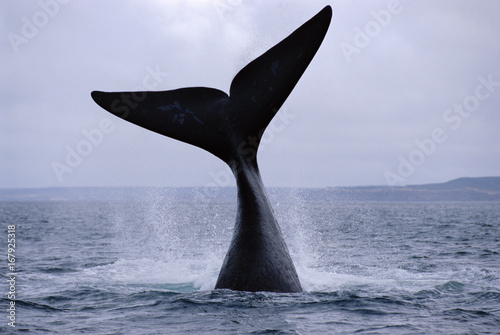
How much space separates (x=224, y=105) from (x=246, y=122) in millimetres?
415

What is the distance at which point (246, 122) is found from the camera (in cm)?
845

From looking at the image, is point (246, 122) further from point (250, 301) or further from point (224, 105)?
point (250, 301)

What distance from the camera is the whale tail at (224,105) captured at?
8.16m

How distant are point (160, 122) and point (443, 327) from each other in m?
4.42

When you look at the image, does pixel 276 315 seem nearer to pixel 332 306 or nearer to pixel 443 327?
pixel 332 306

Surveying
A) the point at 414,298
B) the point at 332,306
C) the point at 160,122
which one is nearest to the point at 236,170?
the point at 160,122

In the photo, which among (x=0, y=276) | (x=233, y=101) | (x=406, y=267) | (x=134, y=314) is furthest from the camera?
(x=406, y=267)

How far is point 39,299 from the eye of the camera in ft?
30.2

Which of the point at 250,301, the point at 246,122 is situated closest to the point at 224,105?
the point at 246,122

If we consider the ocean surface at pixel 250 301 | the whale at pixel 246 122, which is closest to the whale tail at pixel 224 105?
the whale at pixel 246 122

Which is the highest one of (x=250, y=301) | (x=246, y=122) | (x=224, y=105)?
(x=224, y=105)

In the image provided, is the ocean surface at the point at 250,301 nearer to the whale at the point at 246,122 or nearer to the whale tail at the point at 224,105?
the whale at the point at 246,122

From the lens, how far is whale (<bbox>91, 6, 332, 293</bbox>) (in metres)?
7.86

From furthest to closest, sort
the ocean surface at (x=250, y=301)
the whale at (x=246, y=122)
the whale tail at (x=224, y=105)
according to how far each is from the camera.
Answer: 1. the whale tail at (x=224, y=105)
2. the whale at (x=246, y=122)
3. the ocean surface at (x=250, y=301)
